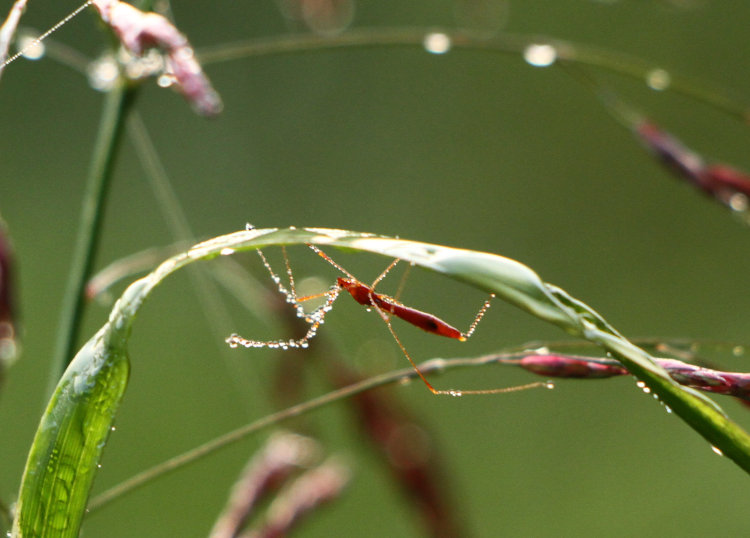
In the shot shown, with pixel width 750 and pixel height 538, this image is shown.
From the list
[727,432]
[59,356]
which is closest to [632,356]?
[727,432]

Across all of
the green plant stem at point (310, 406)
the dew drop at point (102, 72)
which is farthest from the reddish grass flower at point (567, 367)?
the dew drop at point (102, 72)

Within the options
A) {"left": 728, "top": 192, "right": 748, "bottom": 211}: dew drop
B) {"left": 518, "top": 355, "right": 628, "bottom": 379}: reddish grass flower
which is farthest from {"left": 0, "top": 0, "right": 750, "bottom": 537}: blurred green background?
{"left": 518, "top": 355, "right": 628, "bottom": 379}: reddish grass flower

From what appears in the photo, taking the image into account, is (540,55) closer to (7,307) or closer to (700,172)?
(700,172)

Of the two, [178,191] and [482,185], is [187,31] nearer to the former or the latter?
[178,191]

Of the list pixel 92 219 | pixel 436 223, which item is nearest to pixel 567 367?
pixel 92 219

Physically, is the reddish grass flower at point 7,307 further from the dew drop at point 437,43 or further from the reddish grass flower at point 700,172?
the reddish grass flower at point 700,172

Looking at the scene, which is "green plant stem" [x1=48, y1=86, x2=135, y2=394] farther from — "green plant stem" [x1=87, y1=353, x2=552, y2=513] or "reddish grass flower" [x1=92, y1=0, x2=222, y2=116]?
"reddish grass flower" [x1=92, y1=0, x2=222, y2=116]
